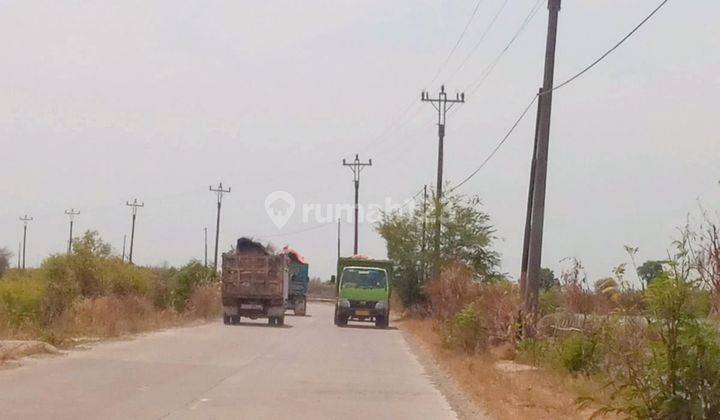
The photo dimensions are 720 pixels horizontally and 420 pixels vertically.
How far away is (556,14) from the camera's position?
78.1 ft

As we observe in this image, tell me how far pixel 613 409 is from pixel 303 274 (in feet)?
149

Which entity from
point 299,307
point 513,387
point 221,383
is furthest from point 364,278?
point 221,383

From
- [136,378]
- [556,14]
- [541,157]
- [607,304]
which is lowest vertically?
[136,378]

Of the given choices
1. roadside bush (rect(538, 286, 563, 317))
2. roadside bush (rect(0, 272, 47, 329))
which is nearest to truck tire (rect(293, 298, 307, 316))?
roadside bush (rect(0, 272, 47, 329))

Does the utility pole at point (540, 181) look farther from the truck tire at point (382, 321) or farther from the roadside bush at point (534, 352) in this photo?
the truck tire at point (382, 321)

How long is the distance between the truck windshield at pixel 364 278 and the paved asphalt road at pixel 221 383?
1388cm

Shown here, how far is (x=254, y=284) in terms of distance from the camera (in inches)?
1582

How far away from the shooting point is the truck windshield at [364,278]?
41.9m

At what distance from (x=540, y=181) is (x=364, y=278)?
19.2 meters

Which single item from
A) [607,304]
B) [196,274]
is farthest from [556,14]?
[196,274]

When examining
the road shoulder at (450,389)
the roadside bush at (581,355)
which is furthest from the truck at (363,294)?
the roadside bush at (581,355)

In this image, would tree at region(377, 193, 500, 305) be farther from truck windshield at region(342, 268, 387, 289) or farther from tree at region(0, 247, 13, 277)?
tree at region(0, 247, 13, 277)

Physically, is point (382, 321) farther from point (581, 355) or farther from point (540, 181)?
point (581, 355)

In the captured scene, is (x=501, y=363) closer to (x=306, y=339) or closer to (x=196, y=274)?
(x=306, y=339)
